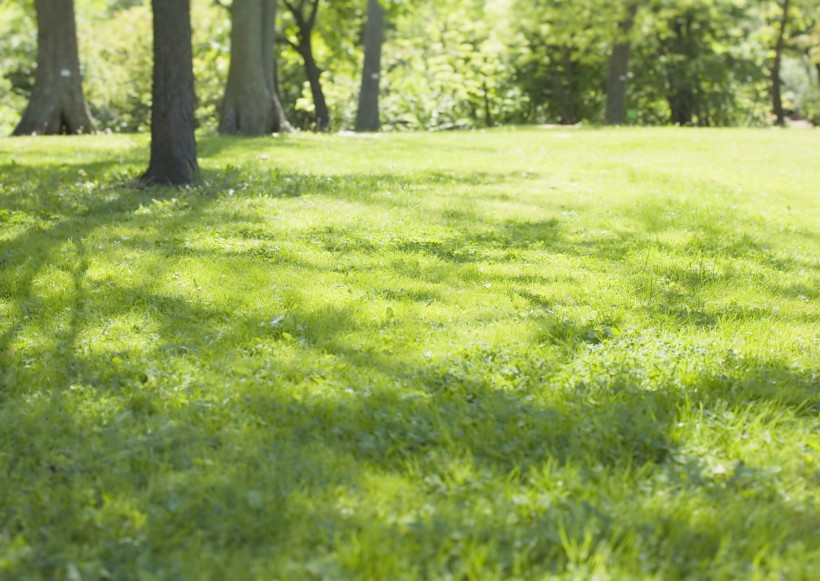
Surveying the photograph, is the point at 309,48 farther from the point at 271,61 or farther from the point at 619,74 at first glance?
the point at 619,74

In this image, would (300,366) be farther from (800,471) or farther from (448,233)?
(448,233)

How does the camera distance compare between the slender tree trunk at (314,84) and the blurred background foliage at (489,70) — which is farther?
the blurred background foliage at (489,70)

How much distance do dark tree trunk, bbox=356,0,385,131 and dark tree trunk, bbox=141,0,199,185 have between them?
492 inches

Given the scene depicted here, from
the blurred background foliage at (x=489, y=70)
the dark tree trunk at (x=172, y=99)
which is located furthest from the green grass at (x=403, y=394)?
the blurred background foliage at (x=489, y=70)

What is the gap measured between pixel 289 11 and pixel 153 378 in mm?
23232

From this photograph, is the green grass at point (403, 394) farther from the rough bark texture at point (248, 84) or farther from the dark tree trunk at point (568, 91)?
the dark tree trunk at point (568, 91)

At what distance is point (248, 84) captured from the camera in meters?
16.1

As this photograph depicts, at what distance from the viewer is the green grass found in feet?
8.89

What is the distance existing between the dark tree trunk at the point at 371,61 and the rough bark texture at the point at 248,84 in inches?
Result: 185

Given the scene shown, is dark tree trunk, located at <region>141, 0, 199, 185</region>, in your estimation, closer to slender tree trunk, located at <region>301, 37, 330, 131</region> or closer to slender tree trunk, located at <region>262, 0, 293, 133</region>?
slender tree trunk, located at <region>262, 0, 293, 133</region>

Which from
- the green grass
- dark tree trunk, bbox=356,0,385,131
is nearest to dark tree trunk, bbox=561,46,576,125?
dark tree trunk, bbox=356,0,385,131

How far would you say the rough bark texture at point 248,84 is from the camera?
15.9 m

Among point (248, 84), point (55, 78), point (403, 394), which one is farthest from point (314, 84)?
point (403, 394)

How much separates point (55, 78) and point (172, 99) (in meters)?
9.02
